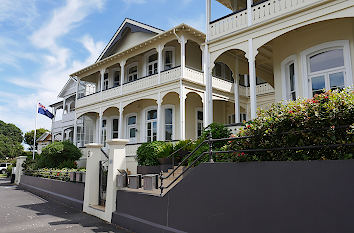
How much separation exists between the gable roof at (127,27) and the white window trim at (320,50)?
33.2 ft

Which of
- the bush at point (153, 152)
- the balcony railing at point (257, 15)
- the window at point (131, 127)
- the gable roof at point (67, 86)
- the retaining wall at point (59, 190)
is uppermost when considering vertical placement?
the gable roof at point (67, 86)

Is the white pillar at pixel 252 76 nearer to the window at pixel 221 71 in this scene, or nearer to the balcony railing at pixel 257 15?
the balcony railing at pixel 257 15

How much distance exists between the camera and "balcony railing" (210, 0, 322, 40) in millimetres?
8673

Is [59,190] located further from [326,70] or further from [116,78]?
[116,78]

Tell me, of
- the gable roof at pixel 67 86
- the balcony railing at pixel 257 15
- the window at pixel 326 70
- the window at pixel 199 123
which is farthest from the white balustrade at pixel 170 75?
the gable roof at pixel 67 86

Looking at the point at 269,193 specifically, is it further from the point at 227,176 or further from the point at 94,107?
the point at 94,107

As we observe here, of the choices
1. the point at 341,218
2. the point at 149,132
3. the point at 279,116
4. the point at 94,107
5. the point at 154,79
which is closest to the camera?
the point at 341,218

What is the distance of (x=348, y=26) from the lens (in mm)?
8109

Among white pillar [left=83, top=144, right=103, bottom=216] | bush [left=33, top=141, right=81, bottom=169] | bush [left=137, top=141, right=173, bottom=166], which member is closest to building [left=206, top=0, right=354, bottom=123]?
bush [left=137, top=141, right=173, bottom=166]

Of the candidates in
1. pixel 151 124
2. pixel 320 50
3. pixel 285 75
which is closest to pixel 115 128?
pixel 151 124

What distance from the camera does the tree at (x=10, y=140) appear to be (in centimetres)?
6327

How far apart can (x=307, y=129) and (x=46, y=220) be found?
7314 mm

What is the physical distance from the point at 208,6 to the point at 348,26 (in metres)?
5.09

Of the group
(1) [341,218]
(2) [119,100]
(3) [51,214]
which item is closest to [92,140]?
(2) [119,100]
